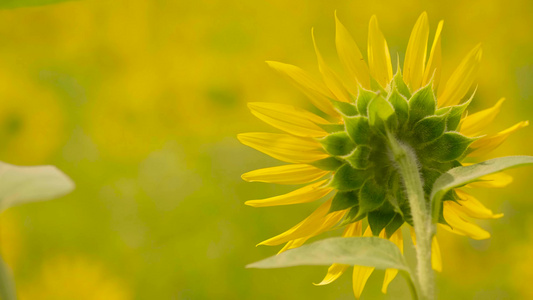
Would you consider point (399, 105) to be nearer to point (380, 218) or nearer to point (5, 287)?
point (380, 218)

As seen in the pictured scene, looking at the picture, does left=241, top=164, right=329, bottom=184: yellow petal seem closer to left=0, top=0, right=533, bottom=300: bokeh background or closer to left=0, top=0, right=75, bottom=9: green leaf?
left=0, top=0, right=75, bottom=9: green leaf

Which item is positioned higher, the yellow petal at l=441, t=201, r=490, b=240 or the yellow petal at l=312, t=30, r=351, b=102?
the yellow petal at l=312, t=30, r=351, b=102

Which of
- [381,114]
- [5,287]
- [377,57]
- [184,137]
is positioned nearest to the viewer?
[5,287]

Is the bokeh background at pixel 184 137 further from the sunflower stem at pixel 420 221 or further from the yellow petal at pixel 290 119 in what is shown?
the sunflower stem at pixel 420 221

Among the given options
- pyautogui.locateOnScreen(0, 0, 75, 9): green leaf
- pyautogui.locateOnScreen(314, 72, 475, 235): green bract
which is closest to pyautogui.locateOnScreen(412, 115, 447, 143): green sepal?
pyautogui.locateOnScreen(314, 72, 475, 235): green bract

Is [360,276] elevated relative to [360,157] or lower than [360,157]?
lower

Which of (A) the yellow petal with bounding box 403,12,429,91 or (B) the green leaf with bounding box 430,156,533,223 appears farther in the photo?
(A) the yellow petal with bounding box 403,12,429,91

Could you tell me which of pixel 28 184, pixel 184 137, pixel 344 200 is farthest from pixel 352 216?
pixel 184 137
